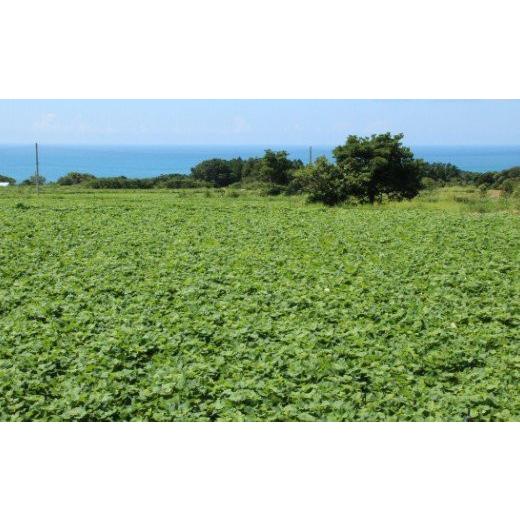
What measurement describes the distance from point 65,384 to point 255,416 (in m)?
1.19

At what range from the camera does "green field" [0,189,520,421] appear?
372 cm

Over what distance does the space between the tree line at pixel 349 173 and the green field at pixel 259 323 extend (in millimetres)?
4829

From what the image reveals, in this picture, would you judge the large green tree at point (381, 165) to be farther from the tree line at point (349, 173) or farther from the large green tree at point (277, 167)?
the large green tree at point (277, 167)

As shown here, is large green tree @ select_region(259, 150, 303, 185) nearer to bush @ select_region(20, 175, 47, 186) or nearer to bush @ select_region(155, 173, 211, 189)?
bush @ select_region(155, 173, 211, 189)

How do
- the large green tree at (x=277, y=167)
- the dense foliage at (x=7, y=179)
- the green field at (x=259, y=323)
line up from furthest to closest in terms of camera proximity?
the large green tree at (x=277, y=167) → the dense foliage at (x=7, y=179) → the green field at (x=259, y=323)

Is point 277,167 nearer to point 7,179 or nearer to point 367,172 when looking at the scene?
point 367,172

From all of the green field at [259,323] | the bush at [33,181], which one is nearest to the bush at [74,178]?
the bush at [33,181]

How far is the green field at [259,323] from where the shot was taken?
3721mm

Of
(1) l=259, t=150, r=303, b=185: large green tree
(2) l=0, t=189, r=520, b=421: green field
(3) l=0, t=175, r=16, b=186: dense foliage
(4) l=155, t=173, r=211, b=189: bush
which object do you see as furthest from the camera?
(4) l=155, t=173, r=211, b=189: bush

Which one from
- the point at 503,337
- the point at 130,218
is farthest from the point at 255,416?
the point at 130,218

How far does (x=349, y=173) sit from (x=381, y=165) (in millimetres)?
726

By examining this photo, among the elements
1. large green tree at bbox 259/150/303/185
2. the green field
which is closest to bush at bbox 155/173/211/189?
large green tree at bbox 259/150/303/185

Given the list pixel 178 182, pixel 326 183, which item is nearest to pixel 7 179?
pixel 178 182

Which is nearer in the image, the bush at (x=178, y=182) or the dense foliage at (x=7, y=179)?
the dense foliage at (x=7, y=179)
